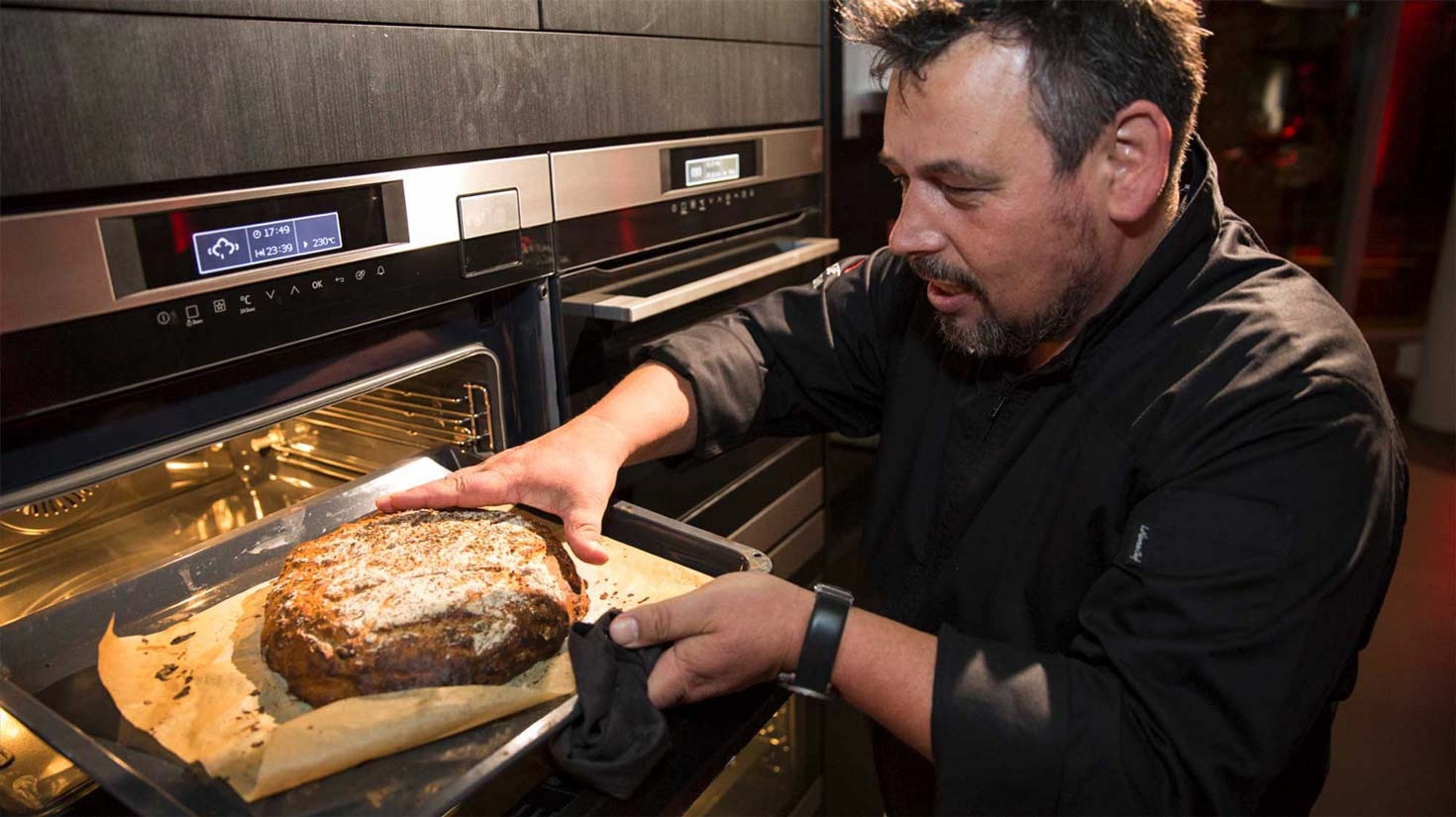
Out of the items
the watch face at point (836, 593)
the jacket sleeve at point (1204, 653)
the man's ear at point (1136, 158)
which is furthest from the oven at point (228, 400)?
the man's ear at point (1136, 158)

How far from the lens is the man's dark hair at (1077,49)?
1031 millimetres

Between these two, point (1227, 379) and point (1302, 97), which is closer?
point (1227, 379)

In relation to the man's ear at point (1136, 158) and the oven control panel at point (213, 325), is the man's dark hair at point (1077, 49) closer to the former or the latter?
the man's ear at point (1136, 158)

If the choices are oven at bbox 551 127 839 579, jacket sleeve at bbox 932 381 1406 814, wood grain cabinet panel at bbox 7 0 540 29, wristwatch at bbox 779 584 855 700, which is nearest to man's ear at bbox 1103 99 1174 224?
jacket sleeve at bbox 932 381 1406 814

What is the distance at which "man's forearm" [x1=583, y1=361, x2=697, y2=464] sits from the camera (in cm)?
137

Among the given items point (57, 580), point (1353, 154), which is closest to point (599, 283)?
point (57, 580)

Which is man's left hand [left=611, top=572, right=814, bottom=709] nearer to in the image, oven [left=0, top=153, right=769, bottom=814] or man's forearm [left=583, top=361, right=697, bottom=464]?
oven [left=0, top=153, right=769, bottom=814]

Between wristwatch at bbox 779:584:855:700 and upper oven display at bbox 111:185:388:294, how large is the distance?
66 centimetres

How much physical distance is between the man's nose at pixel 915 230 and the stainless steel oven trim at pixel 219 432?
59 cm

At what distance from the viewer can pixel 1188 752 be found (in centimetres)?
92

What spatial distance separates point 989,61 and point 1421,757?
2.38 metres

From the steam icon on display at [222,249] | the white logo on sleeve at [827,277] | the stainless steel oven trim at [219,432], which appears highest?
the steam icon on display at [222,249]

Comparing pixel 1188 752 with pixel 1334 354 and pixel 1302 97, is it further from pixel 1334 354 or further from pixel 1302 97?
pixel 1302 97

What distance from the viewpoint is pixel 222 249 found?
0.97 meters
